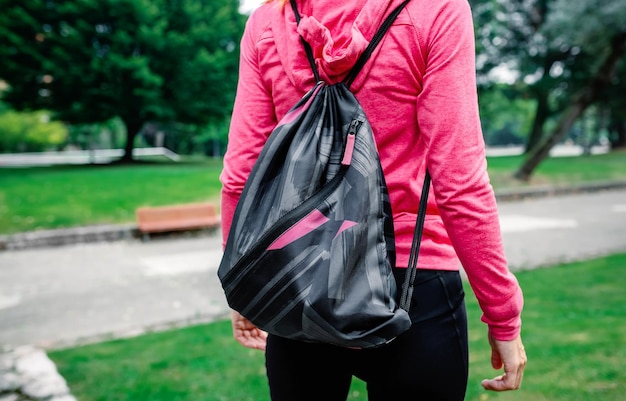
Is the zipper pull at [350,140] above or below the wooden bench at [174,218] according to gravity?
above

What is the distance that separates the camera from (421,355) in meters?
1.30

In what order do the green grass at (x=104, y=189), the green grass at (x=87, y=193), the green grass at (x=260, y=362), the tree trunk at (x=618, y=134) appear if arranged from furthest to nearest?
the tree trunk at (x=618, y=134)
the green grass at (x=104, y=189)
the green grass at (x=87, y=193)
the green grass at (x=260, y=362)

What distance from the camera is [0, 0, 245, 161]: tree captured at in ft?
73.0

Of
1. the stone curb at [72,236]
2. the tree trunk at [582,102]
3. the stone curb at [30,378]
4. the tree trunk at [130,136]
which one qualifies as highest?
the tree trunk at [582,102]

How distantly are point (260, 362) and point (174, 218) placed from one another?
637 cm

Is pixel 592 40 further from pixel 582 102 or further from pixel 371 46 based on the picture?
pixel 371 46

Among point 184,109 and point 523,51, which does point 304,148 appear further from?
point 523,51

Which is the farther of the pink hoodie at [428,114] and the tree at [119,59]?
the tree at [119,59]

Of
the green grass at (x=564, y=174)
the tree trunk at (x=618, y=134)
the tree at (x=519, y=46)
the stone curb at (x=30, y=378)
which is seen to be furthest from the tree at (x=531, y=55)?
the stone curb at (x=30, y=378)

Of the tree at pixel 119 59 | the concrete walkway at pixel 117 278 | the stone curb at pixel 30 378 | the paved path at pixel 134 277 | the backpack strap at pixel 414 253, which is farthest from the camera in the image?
the tree at pixel 119 59

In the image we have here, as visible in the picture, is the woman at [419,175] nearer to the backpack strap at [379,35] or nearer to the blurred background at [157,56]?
the backpack strap at [379,35]

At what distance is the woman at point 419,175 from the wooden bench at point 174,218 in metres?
8.92

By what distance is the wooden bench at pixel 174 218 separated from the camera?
9984mm

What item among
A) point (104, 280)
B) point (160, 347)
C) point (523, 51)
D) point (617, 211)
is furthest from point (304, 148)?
point (523, 51)
